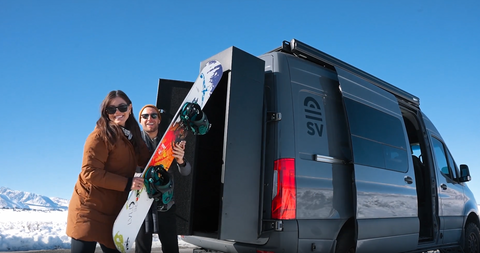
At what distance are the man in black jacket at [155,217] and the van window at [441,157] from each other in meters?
4.46

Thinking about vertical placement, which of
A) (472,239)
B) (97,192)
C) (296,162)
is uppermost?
(296,162)

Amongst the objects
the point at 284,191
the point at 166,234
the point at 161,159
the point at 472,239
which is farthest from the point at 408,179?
the point at 161,159

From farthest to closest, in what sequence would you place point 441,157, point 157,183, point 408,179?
point 441,157
point 408,179
point 157,183

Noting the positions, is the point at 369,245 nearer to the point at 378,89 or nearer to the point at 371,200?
the point at 371,200

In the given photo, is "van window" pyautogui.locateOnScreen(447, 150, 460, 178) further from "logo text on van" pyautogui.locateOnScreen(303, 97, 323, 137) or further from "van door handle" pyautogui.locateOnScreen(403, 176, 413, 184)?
"logo text on van" pyautogui.locateOnScreen(303, 97, 323, 137)

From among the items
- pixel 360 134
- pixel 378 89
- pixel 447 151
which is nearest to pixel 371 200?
pixel 360 134

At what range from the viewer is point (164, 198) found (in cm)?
247

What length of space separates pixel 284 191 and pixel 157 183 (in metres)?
1.27

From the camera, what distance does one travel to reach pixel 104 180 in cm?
222

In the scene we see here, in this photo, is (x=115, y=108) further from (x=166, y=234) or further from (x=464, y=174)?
(x=464, y=174)

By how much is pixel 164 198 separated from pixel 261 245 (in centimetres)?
123

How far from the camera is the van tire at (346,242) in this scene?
3688mm

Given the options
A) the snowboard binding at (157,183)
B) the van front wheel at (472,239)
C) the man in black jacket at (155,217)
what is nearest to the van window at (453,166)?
the van front wheel at (472,239)

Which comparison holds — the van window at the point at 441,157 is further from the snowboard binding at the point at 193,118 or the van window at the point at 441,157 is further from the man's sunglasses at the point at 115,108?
the man's sunglasses at the point at 115,108
